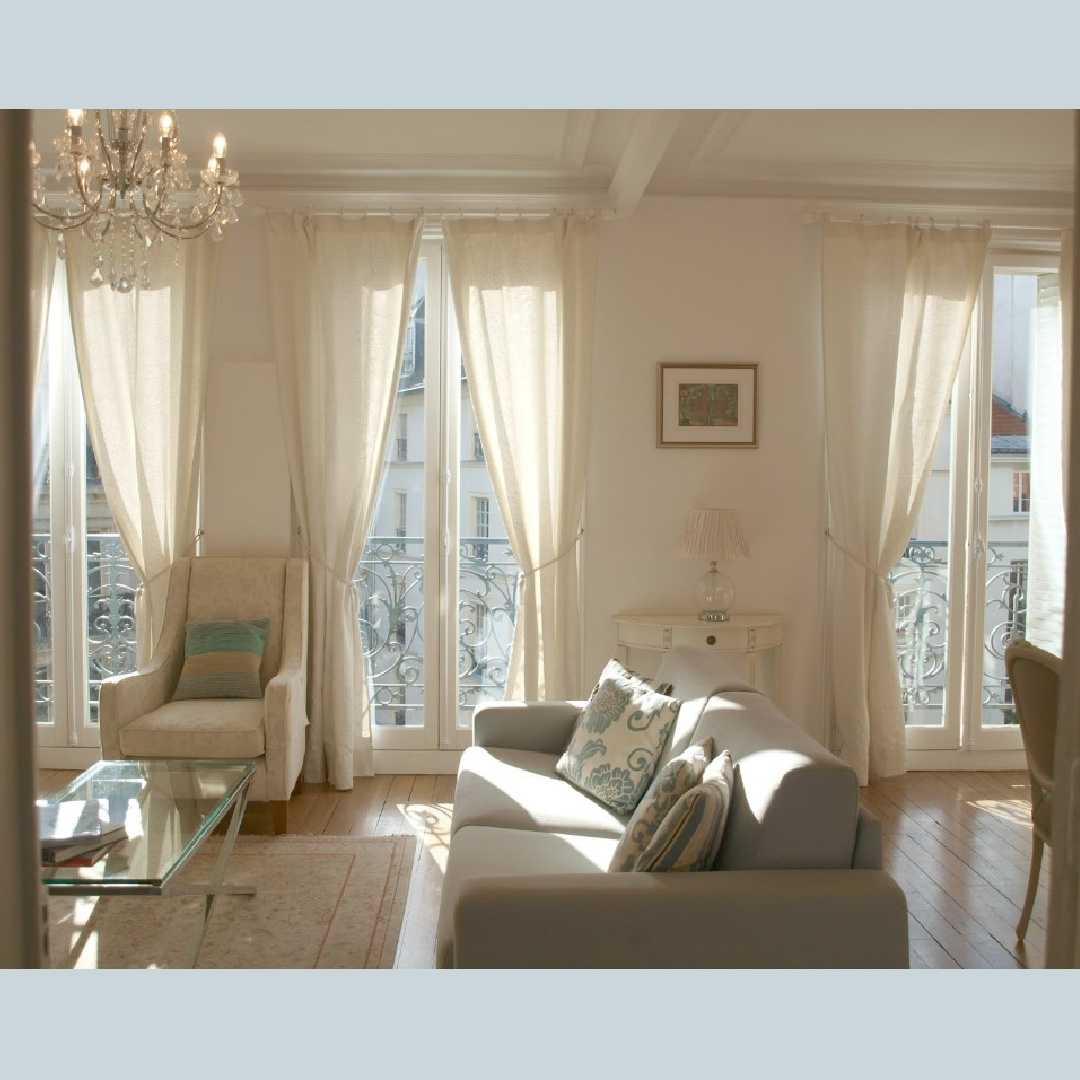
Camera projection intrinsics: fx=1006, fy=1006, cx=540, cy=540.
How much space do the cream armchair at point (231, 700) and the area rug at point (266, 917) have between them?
1.19 feet

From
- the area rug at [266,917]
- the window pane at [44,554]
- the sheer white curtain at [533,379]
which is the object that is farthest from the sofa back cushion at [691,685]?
the window pane at [44,554]

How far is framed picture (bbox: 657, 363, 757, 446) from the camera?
5.01 metres

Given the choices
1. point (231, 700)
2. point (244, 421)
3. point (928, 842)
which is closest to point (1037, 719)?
point (928, 842)

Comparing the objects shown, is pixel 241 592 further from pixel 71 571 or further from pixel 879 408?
pixel 879 408

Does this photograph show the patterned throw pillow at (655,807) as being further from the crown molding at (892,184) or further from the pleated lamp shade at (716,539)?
the crown molding at (892,184)

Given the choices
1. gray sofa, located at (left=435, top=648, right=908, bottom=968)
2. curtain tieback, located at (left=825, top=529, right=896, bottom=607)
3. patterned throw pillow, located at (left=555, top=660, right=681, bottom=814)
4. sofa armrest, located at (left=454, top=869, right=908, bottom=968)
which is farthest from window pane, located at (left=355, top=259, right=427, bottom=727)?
sofa armrest, located at (left=454, top=869, right=908, bottom=968)

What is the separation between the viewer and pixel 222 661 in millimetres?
4387

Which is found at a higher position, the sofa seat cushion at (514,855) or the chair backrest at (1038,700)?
the chair backrest at (1038,700)

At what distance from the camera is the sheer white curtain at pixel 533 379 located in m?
4.83

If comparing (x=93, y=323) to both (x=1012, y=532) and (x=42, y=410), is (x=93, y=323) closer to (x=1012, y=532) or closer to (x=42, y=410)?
(x=42, y=410)

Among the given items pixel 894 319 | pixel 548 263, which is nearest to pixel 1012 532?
pixel 894 319

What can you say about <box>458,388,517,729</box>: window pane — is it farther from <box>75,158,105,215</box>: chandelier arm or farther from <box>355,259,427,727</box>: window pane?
<box>75,158,105,215</box>: chandelier arm

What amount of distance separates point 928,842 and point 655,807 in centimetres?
229
